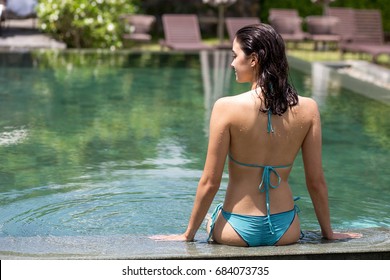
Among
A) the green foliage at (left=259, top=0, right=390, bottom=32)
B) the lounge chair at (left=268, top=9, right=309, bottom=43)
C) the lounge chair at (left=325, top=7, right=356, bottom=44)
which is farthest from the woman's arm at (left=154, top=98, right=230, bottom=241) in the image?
the green foliage at (left=259, top=0, right=390, bottom=32)

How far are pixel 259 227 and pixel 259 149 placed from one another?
14.1 inches

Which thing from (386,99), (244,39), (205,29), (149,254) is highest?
(244,39)

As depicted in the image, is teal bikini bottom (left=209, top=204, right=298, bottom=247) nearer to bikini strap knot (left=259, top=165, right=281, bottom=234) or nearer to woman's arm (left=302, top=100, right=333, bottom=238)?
bikini strap knot (left=259, top=165, right=281, bottom=234)

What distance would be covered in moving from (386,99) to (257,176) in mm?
6800

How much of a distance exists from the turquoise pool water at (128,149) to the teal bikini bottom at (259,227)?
1173 mm

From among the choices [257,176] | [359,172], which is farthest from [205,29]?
[257,176]

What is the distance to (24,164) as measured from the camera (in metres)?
7.20

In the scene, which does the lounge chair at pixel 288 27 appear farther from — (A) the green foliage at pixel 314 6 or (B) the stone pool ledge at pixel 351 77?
(B) the stone pool ledge at pixel 351 77

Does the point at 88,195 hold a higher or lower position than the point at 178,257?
lower

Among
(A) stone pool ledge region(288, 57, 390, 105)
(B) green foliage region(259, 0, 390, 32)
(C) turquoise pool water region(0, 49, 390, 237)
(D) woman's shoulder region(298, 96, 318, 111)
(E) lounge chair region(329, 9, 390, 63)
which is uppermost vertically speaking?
(D) woman's shoulder region(298, 96, 318, 111)

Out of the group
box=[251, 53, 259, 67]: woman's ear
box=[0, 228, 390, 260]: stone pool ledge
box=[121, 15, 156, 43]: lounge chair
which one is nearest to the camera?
box=[0, 228, 390, 260]: stone pool ledge

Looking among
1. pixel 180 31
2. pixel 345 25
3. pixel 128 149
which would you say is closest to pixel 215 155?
pixel 128 149

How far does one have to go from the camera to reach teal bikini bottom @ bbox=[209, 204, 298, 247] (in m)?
4.33
